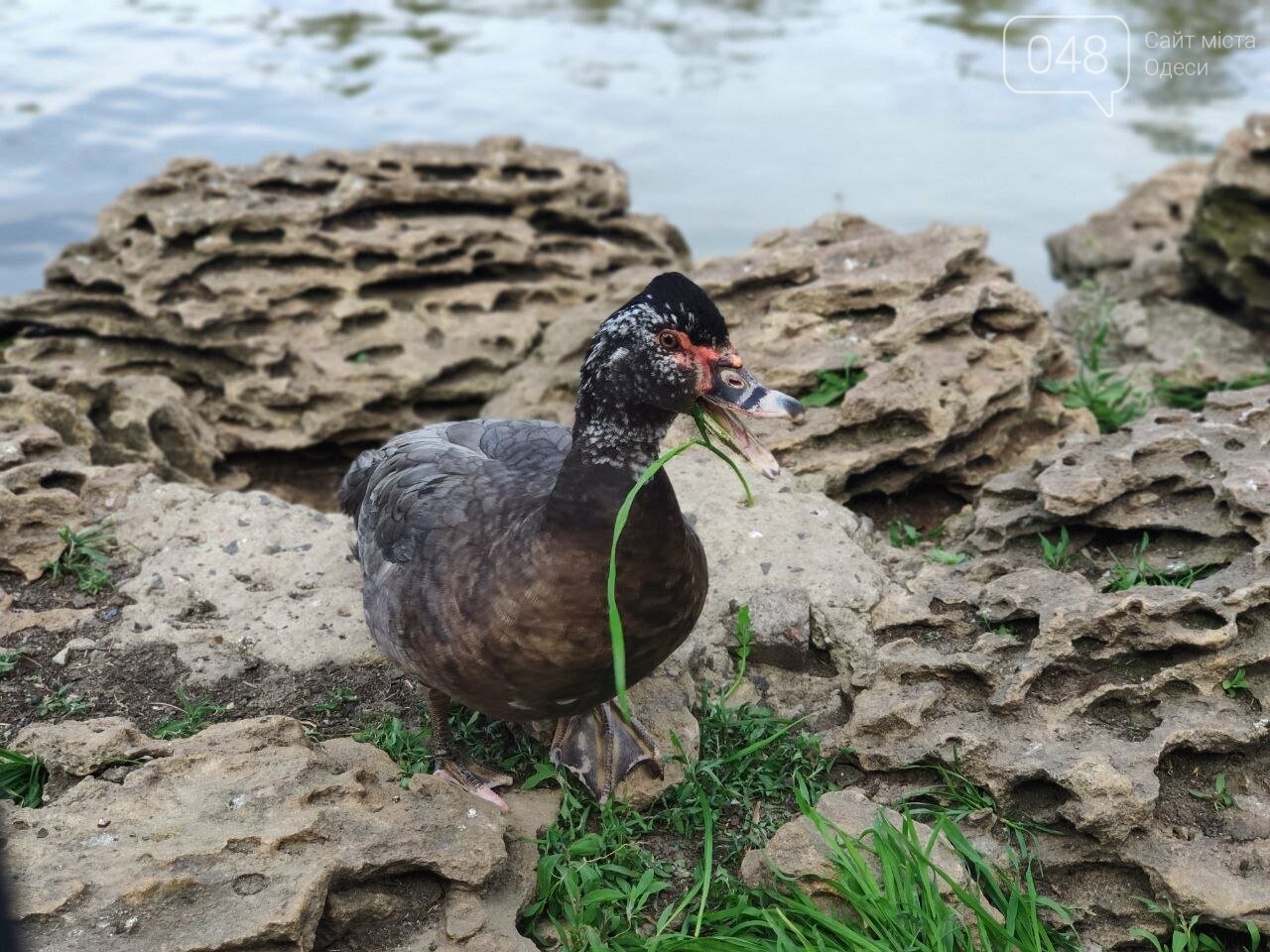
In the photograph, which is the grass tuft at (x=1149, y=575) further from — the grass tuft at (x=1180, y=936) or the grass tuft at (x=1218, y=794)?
the grass tuft at (x=1180, y=936)

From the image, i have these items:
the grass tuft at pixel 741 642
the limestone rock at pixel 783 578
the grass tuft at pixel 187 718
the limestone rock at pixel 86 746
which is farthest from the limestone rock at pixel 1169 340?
the limestone rock at pixel 86 746

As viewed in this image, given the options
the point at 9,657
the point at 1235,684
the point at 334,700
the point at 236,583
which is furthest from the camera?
the point at 236,583

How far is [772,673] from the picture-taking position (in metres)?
4.00

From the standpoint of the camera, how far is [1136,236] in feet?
27.0

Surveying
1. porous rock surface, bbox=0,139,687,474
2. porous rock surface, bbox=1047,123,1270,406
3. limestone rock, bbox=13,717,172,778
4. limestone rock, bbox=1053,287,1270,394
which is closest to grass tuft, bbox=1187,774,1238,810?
limestone rock, bbox=13,717,172,778

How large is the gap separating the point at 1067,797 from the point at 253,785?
2.08 metres

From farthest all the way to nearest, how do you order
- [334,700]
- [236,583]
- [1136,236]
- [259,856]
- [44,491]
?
[1136,236]
[44,491]
[236,583]
[334,700]
[259,856]

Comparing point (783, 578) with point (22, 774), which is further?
point (783, 578)

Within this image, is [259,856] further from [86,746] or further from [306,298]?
[306,298]

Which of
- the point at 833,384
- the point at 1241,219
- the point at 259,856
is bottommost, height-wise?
the point at 259,856

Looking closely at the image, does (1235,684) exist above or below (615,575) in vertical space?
below

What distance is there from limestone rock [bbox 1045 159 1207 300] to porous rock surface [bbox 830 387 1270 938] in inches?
147

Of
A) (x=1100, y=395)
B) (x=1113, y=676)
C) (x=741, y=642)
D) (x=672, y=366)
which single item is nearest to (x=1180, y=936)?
(x=1113, y=676)

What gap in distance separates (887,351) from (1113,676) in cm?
196
